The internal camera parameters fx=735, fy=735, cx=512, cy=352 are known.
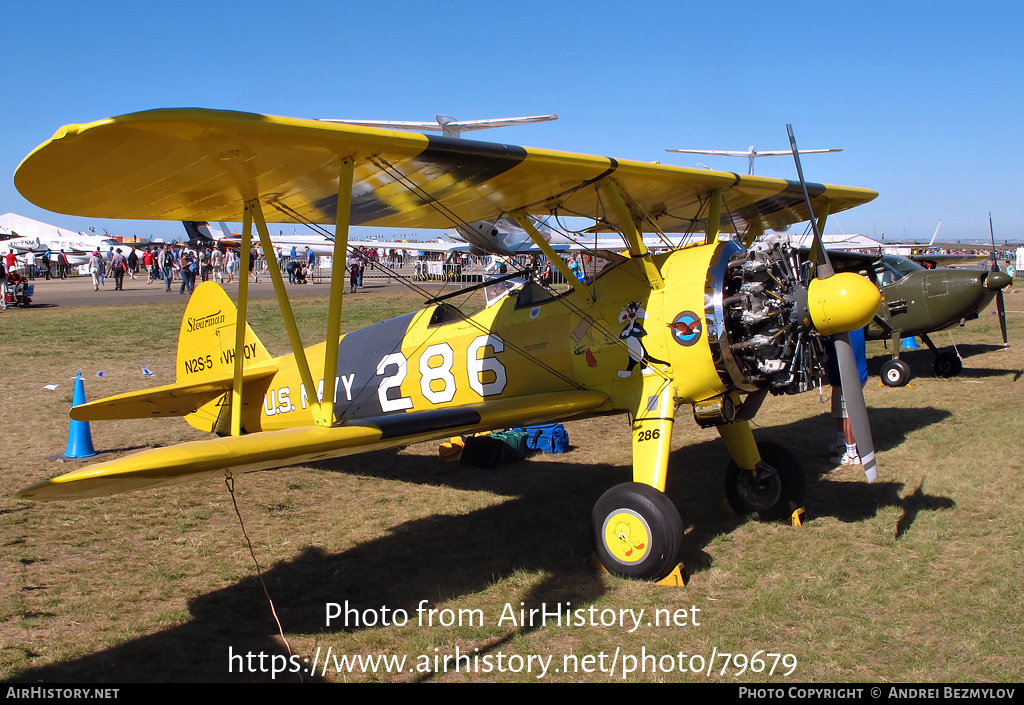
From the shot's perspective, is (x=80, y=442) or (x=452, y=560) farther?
(x=80, y=442)

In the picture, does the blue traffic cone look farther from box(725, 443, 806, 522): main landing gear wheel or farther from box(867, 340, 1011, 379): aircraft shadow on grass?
box(867, 340, 1011, 379): aircraft shadow on grass

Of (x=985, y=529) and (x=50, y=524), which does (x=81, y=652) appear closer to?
(x=50, y=524)

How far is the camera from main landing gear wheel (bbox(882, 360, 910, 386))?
1142cm

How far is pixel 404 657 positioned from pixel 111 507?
11.9 feet

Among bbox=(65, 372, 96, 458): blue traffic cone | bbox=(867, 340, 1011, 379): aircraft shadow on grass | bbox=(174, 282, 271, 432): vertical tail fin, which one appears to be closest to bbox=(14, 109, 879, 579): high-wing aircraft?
bbox=(174, 282, 271, 432): vertical tail fin

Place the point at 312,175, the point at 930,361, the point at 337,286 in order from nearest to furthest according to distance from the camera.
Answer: the point at 337,286
the point at 312,175
the point at 930,361

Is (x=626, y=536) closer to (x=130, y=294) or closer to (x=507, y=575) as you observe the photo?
(x=507, y=575)

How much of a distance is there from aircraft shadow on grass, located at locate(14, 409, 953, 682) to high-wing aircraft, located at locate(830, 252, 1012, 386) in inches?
214

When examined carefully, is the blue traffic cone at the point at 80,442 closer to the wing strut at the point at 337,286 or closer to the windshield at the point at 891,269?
the wing strut at the point at 337,286

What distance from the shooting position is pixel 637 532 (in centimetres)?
452

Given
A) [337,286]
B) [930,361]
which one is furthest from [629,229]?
[930,361]

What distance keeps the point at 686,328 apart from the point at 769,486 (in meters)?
1.71

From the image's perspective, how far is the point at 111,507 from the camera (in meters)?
6.05
